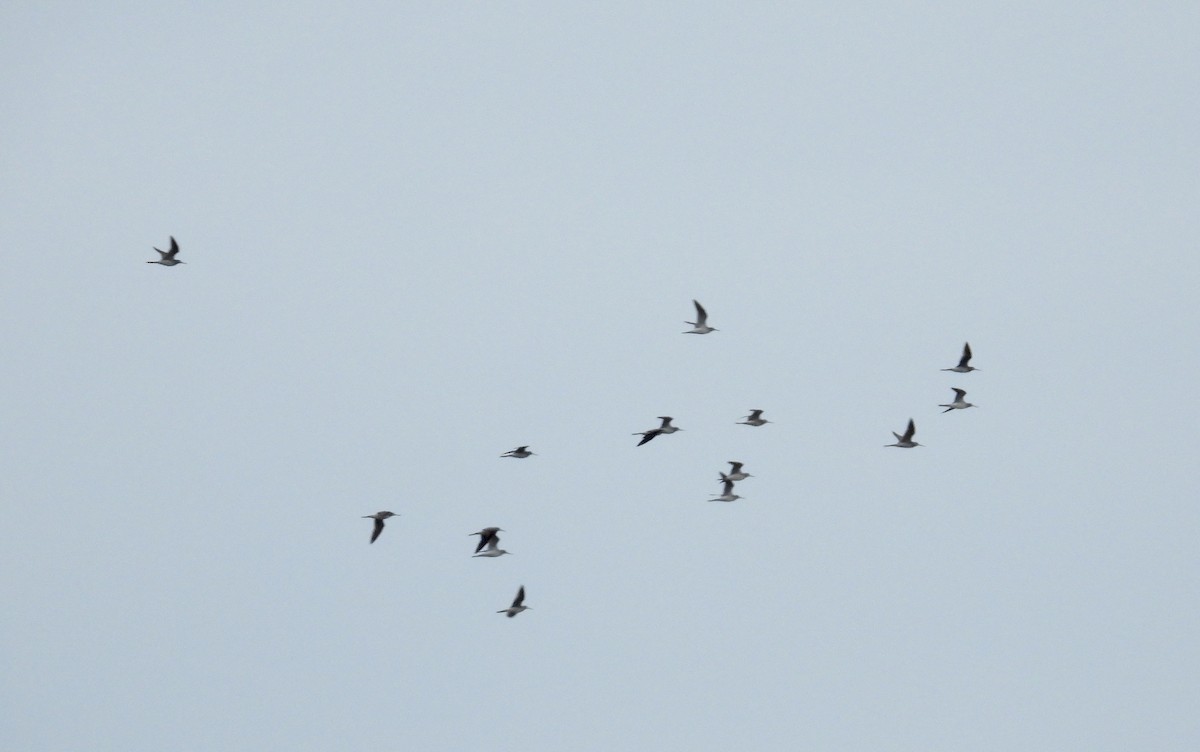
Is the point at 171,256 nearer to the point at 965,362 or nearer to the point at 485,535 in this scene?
the point at 485,535

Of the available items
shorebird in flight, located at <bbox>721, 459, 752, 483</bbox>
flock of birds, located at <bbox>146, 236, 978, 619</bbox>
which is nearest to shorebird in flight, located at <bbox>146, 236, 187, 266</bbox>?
flock of birds, located at <bbox>146, 236, 978, 619</bbox>

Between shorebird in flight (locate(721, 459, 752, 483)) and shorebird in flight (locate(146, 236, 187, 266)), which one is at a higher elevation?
shorebird in flight (locate(146, 236, 187, 266))

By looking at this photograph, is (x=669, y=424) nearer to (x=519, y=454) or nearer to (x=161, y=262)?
(x=519, y=454)

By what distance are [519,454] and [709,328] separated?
33.1 feet

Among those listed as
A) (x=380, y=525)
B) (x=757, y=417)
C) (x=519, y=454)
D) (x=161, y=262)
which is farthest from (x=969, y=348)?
(x=161, y=262)

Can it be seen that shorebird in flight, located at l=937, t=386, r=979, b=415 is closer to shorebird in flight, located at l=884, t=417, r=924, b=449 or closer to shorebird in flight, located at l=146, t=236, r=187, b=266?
shorebird in flight, located at l=884, t=417, r=924, b=449

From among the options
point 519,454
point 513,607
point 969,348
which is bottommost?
point 513,607

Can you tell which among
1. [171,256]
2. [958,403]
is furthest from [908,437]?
[171,256]

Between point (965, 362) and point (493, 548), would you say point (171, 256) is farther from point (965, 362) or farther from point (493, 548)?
point (965, 362)

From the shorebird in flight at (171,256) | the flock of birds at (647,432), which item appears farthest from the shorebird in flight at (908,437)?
the shorebird in flight at (171,256)

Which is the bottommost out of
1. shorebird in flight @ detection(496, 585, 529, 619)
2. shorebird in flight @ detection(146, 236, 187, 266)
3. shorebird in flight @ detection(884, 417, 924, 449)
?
shorebird in flight @ detection(496, 585, 529, 619)

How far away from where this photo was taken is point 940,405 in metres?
73.1

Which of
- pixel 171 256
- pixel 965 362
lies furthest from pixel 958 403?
pixel 171 256

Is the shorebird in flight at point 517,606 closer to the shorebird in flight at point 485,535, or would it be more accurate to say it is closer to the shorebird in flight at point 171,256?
Result: the shorebird in flight at point 485,535
